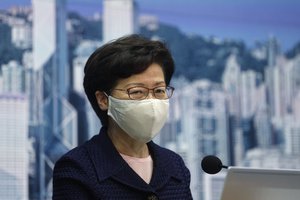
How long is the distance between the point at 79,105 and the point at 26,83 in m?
0.29

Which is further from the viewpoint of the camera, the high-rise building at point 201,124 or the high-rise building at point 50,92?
the high-rise building at point 201,124

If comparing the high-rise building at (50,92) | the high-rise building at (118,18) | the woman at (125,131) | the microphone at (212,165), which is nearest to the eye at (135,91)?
the woman at (125,131)

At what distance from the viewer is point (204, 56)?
309 cm

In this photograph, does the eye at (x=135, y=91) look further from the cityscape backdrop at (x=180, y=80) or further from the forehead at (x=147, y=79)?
the cityscape backdrop at (x=180, y=80)

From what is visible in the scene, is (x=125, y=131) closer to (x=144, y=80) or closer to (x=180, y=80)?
(x=144, y=80)

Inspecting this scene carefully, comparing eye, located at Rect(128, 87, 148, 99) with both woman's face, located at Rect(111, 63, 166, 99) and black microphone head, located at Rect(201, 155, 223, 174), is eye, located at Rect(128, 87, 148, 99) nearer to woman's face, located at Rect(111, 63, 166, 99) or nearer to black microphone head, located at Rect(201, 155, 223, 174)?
woman's face, located at Rect(111, 63, 166, 99)

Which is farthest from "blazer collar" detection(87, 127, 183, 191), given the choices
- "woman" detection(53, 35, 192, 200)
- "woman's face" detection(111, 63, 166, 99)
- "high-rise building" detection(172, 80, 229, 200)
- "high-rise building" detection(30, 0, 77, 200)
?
"high-rise building" detection(172, 80, 229, 200)

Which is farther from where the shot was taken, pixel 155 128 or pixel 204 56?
pixel 204 56

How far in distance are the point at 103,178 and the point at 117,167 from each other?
0.20ft

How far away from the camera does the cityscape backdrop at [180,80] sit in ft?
8.87

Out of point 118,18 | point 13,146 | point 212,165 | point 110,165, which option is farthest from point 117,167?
point 118,18

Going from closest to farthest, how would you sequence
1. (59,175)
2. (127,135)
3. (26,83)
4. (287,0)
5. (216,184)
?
1. (59,175)
2. (127,135)
3. (26,83)
4. (216,184)
5. (287,0)

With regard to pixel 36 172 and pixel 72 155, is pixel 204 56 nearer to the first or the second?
pixel 36 172

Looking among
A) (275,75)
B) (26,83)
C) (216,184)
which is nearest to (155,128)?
(26,83)
